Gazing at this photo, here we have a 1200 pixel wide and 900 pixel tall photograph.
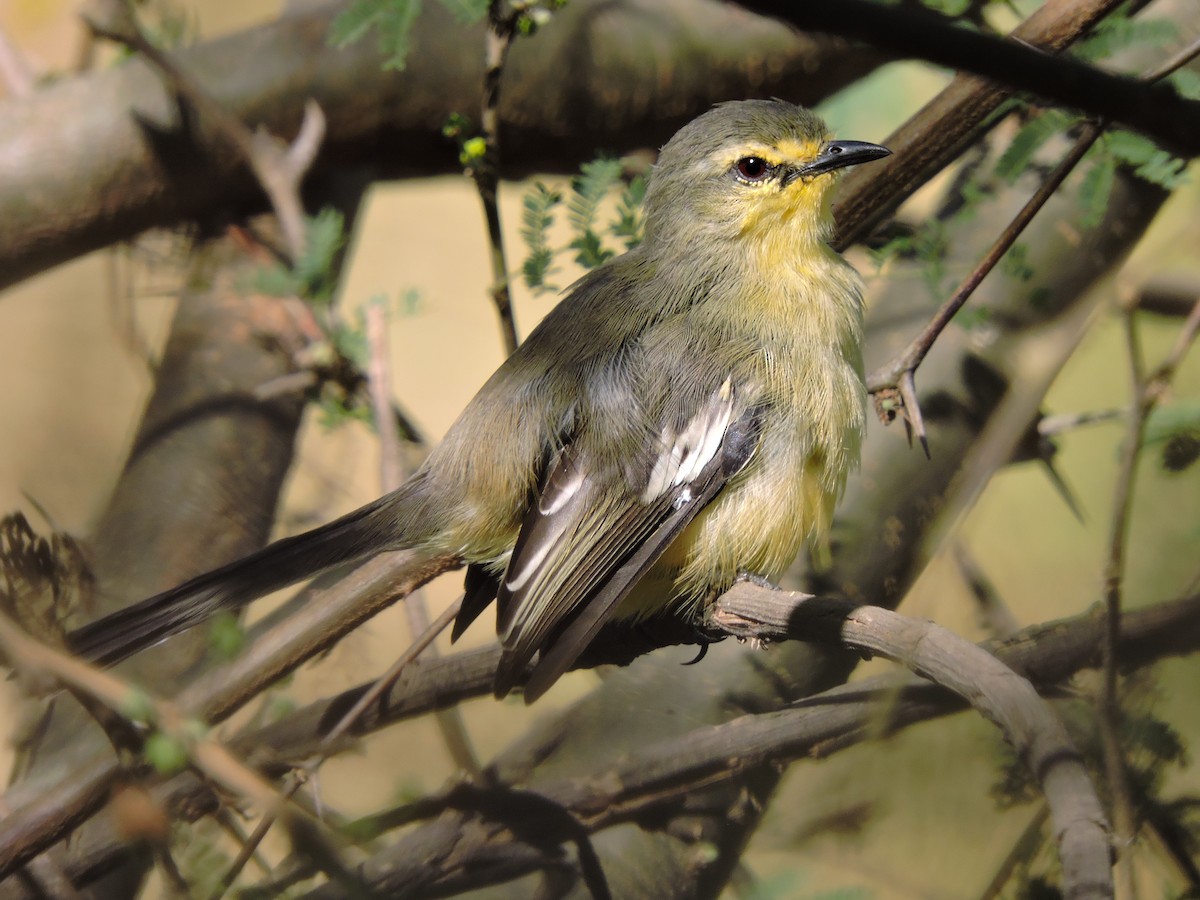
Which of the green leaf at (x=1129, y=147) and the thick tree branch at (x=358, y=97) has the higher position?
the thick tree branch at (x=358, y=97)

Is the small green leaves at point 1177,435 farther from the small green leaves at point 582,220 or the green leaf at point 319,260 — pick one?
the green leaf at point 319,260

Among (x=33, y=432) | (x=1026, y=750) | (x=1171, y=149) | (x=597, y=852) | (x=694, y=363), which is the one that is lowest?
(x=597, y=852)

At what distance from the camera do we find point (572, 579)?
2.74 metres

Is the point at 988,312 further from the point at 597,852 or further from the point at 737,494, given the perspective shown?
the point at 597,852

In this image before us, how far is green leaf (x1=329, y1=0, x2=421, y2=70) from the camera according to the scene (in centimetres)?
308

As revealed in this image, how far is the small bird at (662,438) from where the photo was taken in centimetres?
271

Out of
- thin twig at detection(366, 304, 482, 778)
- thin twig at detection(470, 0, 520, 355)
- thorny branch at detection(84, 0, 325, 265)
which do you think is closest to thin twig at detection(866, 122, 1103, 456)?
thin twig at detection(470, 0, 520, 355)

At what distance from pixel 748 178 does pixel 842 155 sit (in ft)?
1.03

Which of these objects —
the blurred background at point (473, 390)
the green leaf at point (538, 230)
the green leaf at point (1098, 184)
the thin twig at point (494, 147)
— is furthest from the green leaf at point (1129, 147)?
the thin twig at point (494, 147)

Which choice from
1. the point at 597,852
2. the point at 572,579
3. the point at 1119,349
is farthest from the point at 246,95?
the point at 1119,349

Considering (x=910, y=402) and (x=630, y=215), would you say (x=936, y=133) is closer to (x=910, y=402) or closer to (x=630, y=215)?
(x=910, y=402)

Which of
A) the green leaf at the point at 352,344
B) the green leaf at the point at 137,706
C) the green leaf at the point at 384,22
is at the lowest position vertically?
the green leaf at the point at 137,706

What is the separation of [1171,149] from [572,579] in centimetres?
175

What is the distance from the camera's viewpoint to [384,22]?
124 inches
